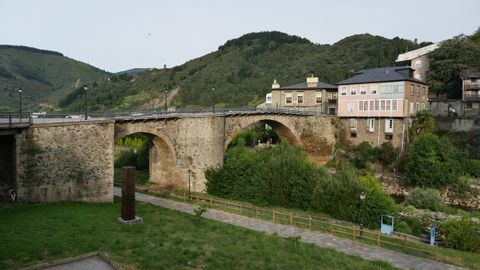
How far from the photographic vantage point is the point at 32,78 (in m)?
164

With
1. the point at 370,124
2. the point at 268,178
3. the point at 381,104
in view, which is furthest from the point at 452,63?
the point at 268,178

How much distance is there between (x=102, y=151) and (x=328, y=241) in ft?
57.9

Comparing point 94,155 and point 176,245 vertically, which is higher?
point 94,155

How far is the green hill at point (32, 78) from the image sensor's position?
124 meters

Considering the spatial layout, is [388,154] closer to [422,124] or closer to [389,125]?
[389,125]

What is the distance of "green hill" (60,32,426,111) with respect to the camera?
9675 centimetres

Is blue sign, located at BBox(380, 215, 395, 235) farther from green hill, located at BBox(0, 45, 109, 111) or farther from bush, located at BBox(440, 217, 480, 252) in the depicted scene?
green hill, located at BBox(0, 45, 109, 111)

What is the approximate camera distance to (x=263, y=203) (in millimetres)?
30984

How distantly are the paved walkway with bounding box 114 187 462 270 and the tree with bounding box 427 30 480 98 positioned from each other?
4340cm

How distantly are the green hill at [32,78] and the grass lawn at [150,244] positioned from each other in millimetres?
99835

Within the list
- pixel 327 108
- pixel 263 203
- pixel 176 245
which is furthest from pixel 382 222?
pixel 327 108

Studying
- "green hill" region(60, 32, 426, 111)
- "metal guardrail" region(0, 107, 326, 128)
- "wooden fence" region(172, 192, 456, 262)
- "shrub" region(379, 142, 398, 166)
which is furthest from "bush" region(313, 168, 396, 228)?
"green hill" region(60, 32, 426, 111)

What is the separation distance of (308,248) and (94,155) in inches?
686

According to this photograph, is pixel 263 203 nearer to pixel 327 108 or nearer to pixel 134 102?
pixel 327 108
